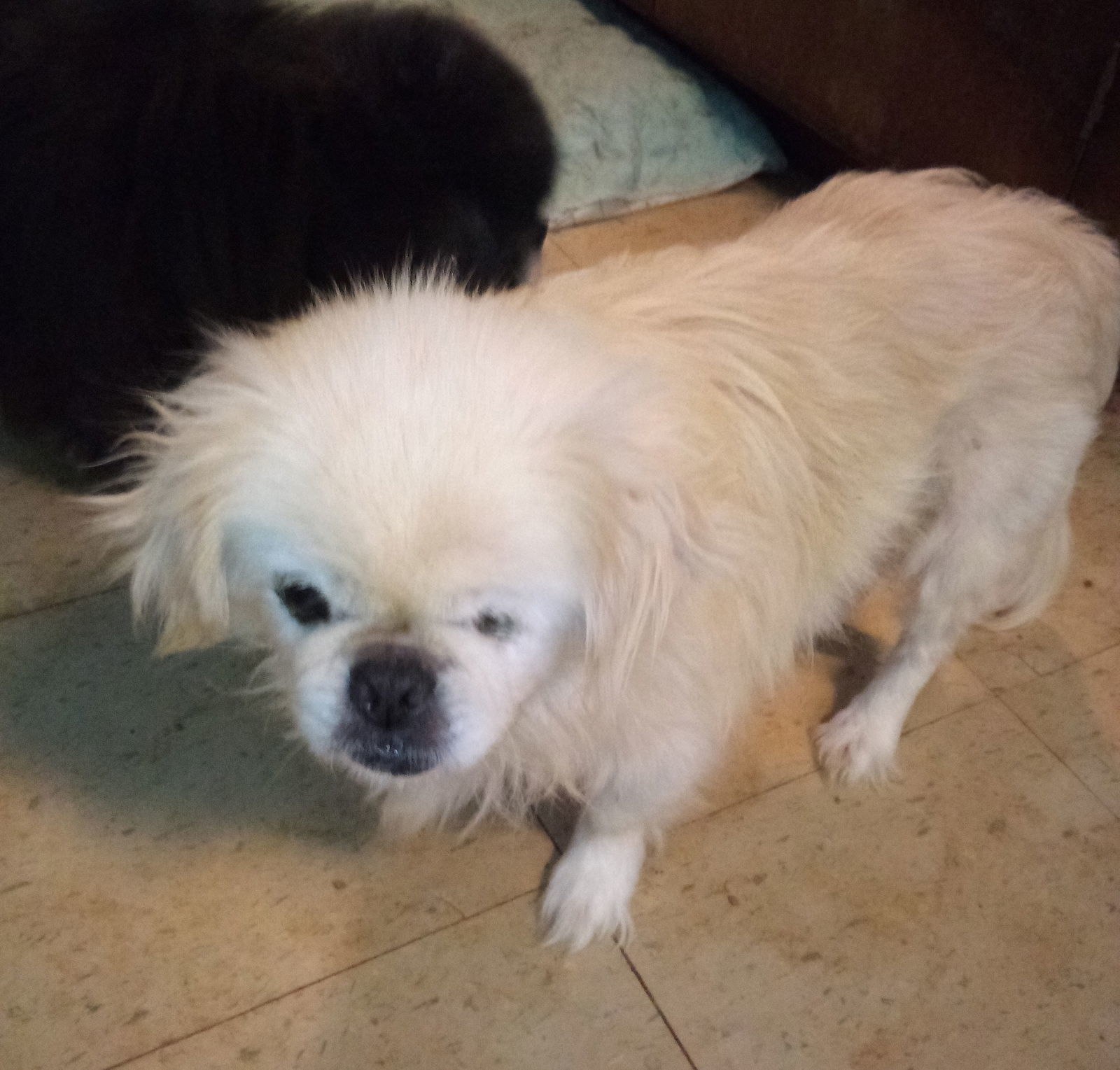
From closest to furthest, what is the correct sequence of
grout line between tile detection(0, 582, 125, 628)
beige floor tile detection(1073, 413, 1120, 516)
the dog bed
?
grout line between tile detection(0, 582, 125, 628)
beige floor tile detection(1073, 413, 1120, 516)
the dog bed

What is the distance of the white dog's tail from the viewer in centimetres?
138

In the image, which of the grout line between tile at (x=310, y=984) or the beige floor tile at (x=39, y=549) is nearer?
the grout line between tile at (x=310, y=984)

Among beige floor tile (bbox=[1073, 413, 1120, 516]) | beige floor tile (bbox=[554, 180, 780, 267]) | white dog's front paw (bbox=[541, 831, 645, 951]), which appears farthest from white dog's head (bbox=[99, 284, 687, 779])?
beige floor tile (bbox=[554, 180, 780, 267])

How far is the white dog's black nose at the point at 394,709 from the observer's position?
2.77ft

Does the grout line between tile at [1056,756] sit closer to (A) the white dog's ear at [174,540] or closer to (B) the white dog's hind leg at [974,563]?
(B) the white dog's hind leg at [974,563]

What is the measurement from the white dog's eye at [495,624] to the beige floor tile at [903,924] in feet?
1.98

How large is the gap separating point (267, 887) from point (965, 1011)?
0.91 metres

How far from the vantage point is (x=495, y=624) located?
34.3 inches

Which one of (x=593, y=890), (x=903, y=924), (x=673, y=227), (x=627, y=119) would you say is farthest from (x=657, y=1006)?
(x=627, y=119)

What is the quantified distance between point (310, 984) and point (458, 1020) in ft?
0.63

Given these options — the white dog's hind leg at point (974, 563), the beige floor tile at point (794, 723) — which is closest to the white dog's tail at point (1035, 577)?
the white dog's hind leg at point (974, 563)

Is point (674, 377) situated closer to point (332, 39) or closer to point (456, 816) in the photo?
point (456, 816)

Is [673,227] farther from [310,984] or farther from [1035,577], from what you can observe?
[310,984]

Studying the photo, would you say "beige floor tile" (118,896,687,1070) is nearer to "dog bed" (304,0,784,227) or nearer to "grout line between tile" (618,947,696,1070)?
"grout line between tile" (618,947,696,1070)
